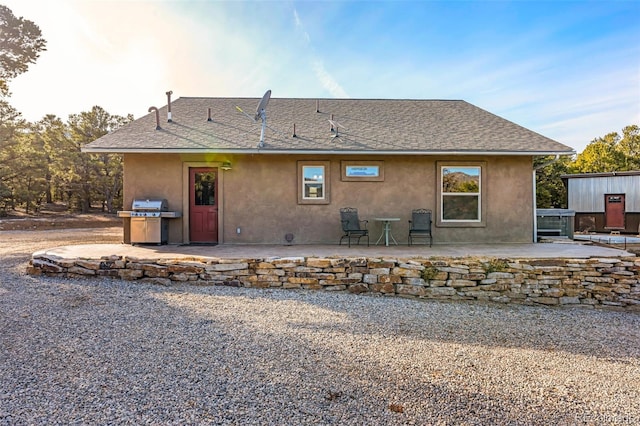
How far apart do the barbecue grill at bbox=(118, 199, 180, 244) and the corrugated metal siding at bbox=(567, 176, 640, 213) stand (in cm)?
1829

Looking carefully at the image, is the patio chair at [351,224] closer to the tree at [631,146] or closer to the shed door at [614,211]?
the shed door at [614,211]

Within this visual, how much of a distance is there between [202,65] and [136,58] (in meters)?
2.44

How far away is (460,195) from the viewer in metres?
8.46

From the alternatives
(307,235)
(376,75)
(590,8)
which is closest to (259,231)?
(307,235)

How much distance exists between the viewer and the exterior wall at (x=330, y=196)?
8258 mm

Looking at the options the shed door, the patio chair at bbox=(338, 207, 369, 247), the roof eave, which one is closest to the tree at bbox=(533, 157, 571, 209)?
the shed door

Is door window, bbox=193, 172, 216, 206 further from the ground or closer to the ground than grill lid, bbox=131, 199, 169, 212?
further from the ground

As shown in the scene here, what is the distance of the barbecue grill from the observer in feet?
25.5

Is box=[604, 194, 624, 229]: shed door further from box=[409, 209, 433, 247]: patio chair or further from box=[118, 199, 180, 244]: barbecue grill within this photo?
box=[118, 199, 180, 244]: barbecue grill

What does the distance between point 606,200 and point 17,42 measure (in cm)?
2425

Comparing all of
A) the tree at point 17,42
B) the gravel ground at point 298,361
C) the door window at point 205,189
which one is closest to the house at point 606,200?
the gravel ground at point 298,361

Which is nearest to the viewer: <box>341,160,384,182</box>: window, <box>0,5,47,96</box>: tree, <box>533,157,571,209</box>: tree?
<box>341,160,384,182</box>: window

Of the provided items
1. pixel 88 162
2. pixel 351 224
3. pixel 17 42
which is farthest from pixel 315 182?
pixel 88 162

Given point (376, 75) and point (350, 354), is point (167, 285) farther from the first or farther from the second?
point (376, 75)
